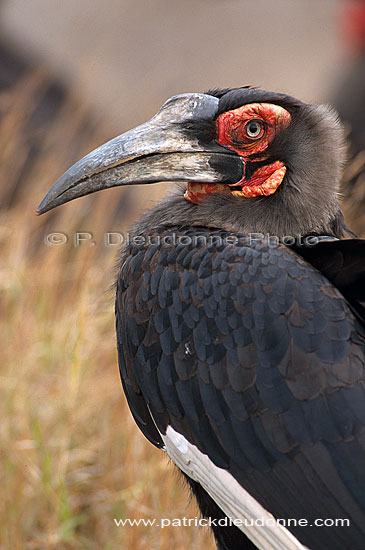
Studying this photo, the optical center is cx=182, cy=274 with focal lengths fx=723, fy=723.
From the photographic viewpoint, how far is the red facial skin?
80.0 inches

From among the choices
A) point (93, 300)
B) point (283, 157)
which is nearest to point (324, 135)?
point (283, 157)

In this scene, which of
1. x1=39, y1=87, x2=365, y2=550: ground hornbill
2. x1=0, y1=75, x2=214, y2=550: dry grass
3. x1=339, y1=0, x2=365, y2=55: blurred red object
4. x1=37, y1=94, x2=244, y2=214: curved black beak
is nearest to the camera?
x1=39, y1=87, x2=365, y2=550: ground hornbill

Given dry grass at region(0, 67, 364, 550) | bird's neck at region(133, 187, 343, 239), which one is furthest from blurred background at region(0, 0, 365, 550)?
bird's neck at region(133, 187, 343, 239)

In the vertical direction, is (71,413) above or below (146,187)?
below

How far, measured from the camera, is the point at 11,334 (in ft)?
11.3

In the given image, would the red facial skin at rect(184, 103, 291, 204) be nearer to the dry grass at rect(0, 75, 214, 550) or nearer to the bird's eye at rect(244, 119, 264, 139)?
the bird's eye at rect(244, 119, 264, 139)

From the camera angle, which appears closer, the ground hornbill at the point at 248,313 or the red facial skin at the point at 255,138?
the ground hornbill at the point at 248,313

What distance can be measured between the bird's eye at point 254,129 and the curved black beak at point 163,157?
8 cm

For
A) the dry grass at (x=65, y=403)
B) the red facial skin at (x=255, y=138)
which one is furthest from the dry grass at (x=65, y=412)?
the red facial skin at (x=255, y=138)

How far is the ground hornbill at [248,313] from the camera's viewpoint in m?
1.60

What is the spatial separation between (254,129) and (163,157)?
271 millimetres

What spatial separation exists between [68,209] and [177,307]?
2.47 metres

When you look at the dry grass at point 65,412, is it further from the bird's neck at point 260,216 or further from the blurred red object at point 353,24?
the blurred red object at point 353,24

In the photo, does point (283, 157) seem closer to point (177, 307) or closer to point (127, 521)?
point (177, 307)
